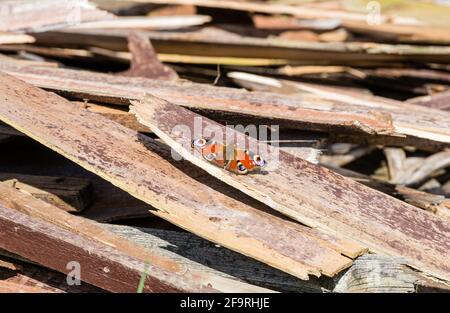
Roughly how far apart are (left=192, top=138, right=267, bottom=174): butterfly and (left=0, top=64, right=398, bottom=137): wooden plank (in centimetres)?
48

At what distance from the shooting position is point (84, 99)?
3.60m

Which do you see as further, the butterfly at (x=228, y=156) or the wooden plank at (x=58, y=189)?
the wooden plank at (x=58, y=189)

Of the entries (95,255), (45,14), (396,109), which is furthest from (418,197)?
(45,14)

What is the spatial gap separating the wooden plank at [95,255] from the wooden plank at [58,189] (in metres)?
0.24

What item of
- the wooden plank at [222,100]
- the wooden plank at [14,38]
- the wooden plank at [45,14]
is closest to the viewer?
the wooden plank at [222,100]

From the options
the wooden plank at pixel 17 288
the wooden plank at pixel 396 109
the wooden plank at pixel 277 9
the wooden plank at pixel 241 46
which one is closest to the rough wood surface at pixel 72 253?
the wooden plank at pixel 17 288

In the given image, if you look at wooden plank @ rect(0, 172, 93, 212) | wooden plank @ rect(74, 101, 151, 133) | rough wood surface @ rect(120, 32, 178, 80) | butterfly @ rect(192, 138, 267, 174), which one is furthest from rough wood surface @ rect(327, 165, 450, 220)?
wooden plank @ rect(0, 172, 93, 212)

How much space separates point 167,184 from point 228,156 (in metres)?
0.29

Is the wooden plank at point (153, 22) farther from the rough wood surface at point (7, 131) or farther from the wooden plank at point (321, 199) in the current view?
the wooden plank at point (321, 199)

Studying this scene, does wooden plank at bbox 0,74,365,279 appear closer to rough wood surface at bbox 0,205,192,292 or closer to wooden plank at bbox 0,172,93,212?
rough wood surface at bbox 0,205,192,292

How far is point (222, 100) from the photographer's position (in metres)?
3.54

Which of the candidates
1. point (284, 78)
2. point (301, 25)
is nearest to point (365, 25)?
point (301, 25)

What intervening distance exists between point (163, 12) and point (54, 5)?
77 centimetres

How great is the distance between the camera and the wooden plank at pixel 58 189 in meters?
3.36
